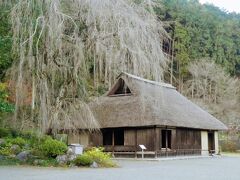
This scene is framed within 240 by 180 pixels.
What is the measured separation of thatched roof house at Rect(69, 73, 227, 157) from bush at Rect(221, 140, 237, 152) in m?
7.11

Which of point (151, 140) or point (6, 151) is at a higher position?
point (151, 140)

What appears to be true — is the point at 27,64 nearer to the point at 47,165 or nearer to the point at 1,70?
the point at 1,70

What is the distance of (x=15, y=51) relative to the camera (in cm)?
1034

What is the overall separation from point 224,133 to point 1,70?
95.9 ft

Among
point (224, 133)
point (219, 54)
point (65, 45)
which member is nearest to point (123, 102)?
point (65, 45)

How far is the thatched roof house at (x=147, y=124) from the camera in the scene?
65.2 feet

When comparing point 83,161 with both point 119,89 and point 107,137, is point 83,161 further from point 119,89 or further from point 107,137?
point 119,89

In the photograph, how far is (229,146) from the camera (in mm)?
31922

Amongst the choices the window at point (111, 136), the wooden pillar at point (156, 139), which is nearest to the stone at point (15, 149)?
the wooden pillar at point (156, 139)

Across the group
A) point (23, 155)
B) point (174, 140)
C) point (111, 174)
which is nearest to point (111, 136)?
Result: point (174, 140)

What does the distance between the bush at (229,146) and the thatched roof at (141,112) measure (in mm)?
7109

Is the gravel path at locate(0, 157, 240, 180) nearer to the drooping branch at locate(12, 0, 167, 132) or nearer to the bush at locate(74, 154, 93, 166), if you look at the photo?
the bush at locate(74, 154, 93, 166)

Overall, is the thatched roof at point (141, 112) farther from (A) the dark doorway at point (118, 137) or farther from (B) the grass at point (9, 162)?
(B) the grass at point (9, 162)

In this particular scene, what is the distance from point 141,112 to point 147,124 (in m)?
0.99
